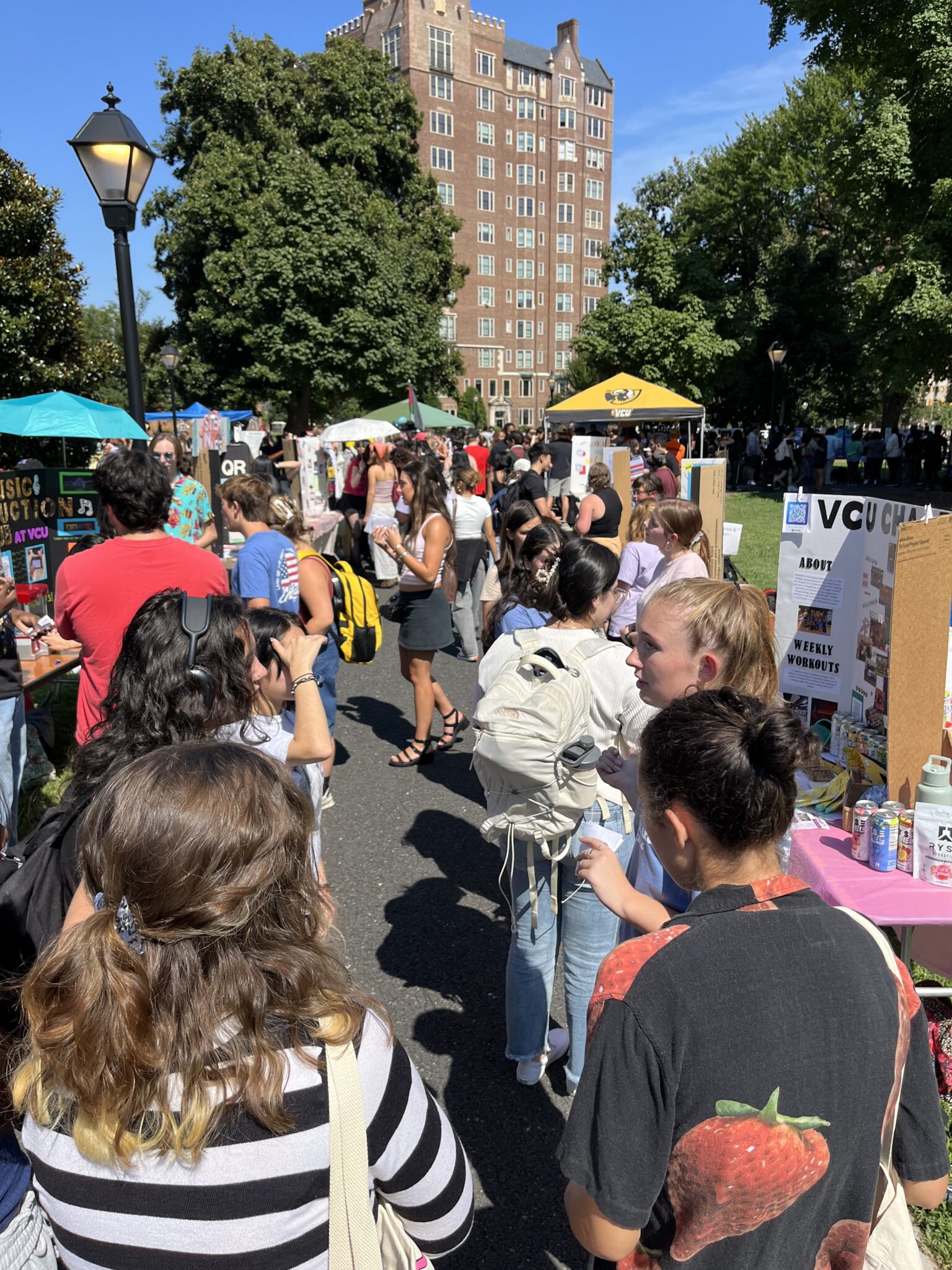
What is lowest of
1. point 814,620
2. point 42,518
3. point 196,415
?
point 814,620

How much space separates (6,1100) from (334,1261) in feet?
1.91

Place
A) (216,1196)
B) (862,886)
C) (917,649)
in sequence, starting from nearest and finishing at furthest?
(216,1196), (862,886), (917,649)

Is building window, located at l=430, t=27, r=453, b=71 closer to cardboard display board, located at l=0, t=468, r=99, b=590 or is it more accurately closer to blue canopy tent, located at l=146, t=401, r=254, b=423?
blue canopy tent, located at l=146, t=401, r=254, b=423

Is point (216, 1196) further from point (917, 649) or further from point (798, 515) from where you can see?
point (798, 515)

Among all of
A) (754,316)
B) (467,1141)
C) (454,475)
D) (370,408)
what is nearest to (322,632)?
(467,1141)

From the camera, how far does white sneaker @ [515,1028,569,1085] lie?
3062 mm

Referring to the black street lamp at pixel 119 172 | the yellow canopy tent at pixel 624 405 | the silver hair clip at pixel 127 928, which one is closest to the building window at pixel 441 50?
the yellow canopy tent at pixel 624 405

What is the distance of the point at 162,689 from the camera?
7.13ft

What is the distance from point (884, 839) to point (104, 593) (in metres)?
2.93

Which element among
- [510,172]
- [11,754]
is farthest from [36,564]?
[510,172]

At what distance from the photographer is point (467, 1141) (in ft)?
9.23

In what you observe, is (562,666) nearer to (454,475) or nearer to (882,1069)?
(882,1069)

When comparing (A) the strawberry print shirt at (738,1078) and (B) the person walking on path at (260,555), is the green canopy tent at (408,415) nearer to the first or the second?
(B) the person walking on path at (260,555)

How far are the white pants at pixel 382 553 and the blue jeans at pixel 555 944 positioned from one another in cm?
808
